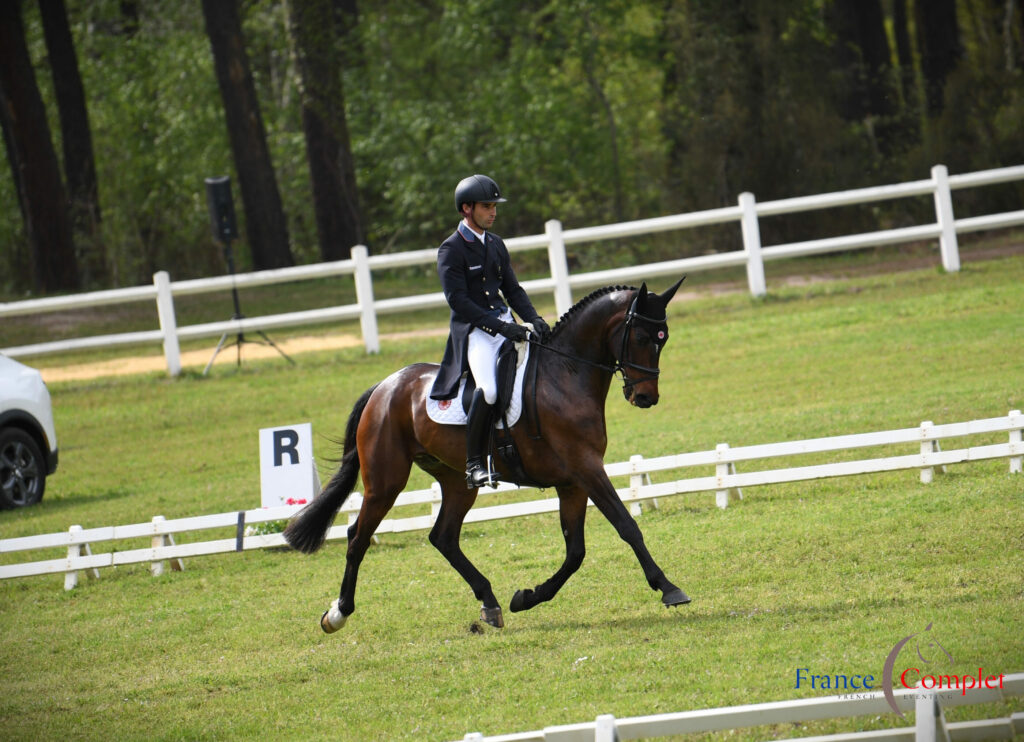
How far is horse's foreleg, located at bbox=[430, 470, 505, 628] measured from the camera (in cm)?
759

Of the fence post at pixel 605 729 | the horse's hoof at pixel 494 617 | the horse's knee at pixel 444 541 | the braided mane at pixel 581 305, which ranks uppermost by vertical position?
the braided mane at pixel 581 305

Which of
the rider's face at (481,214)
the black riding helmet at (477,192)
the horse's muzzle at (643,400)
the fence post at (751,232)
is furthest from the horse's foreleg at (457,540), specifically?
the fence post at (751,232)

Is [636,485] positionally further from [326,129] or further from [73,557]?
[326,129]

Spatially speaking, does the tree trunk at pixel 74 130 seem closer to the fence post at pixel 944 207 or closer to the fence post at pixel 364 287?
the fence post at pixel 364 287

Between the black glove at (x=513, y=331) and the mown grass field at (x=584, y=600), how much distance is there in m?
1.71

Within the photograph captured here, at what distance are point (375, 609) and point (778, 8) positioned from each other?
21115 millimetres

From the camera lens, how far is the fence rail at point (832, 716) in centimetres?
431

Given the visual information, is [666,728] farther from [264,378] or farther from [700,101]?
[700,101]

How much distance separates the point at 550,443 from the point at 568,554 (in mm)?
661

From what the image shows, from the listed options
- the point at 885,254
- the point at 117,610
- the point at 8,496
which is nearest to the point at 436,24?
the point at 885,254

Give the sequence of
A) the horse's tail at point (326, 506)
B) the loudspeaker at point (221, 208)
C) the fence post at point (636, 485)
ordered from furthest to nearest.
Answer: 1. the loudspeaker at point (221, 208)
2. the fence post at point (636, 485)
3. the horse's tail at point (326, 506)

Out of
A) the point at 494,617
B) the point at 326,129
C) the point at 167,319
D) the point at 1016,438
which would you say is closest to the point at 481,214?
the point at 494,617

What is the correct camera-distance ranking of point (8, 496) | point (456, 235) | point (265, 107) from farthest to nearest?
1. point (265, 107)
2. point (8, 496)
3. point (456, 235)

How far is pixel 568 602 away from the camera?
7.89m
